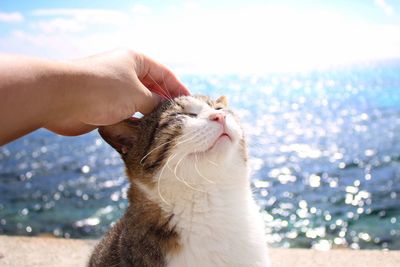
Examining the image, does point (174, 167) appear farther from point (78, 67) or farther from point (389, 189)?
point (389, 189)

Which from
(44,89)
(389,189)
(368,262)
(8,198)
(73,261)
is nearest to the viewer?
(44,89)

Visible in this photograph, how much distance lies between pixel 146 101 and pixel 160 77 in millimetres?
299

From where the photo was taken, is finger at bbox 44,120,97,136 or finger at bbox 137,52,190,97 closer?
finger at bbox 44,120,97,136

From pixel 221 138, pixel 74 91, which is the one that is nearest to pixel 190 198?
pixel 221 138

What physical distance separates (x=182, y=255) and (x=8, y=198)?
10.1m

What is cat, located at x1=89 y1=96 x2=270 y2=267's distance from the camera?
2869mm

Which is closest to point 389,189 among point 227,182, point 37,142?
point 227,182

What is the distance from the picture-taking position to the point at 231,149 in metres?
3.00

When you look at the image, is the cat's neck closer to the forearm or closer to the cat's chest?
the cat's chest

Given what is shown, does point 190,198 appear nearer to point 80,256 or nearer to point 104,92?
point 104,92

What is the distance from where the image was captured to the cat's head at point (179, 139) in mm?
2912

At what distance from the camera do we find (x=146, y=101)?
3.08 m

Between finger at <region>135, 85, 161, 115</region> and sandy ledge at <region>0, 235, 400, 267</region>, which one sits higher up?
finger at <region>135, 85, 161, 115</region>

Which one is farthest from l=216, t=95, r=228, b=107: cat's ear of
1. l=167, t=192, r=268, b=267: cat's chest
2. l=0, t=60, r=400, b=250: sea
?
l=167, t=192, r=268, b=267: cat's chest
